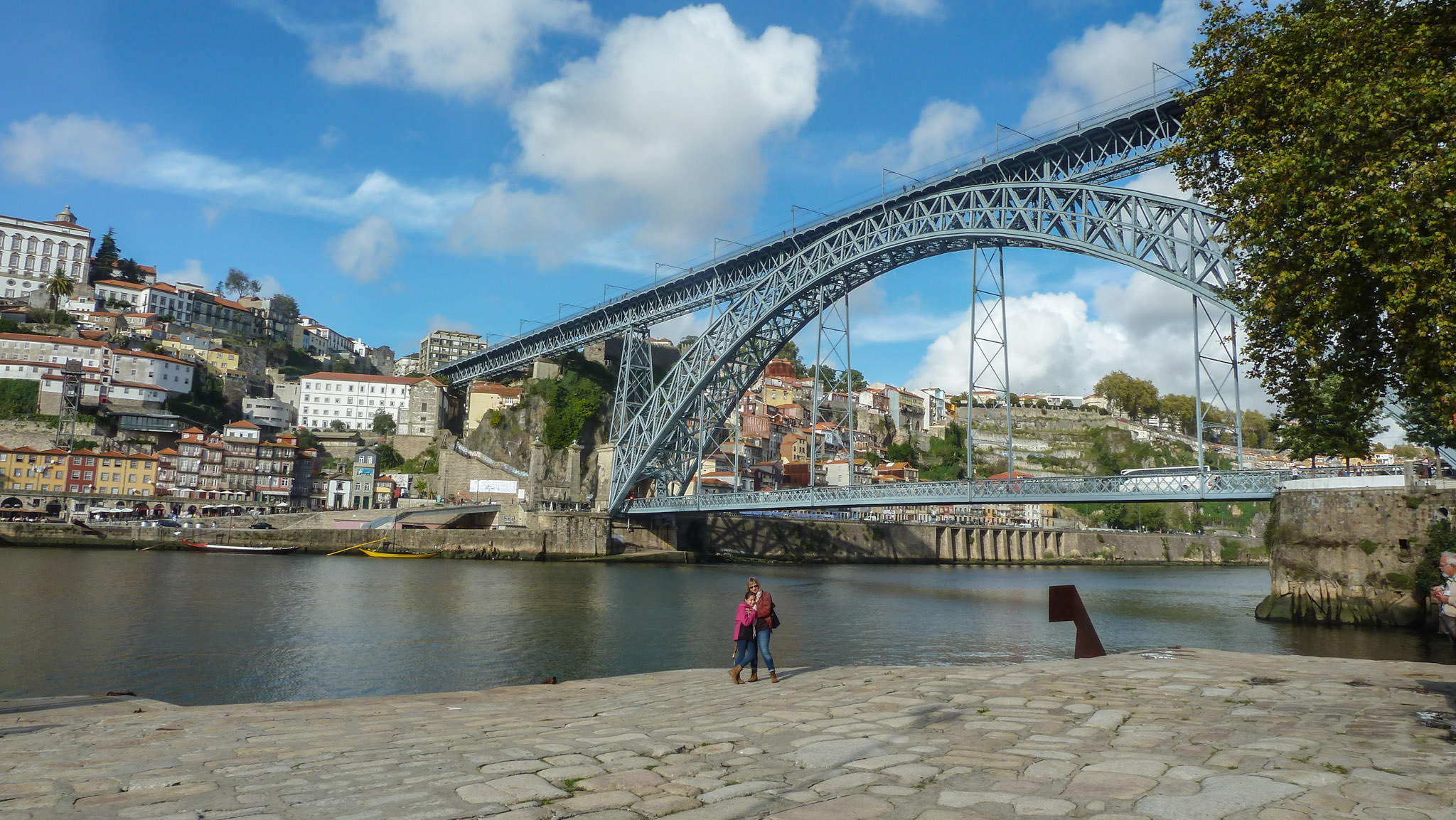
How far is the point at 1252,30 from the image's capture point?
953cm

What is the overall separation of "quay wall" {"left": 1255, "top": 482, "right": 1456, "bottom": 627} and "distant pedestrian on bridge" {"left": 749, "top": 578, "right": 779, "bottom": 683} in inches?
680

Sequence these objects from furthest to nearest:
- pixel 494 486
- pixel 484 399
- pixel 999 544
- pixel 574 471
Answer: pixel 999 544, pixel 484 399, pixel 574 471, pixel 494 486

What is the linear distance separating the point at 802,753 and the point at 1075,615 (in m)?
6.38

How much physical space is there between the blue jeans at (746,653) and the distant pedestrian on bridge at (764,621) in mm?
81

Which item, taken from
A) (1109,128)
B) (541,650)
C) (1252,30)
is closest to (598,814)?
(1252,30)

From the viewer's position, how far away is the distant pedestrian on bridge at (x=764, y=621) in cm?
962

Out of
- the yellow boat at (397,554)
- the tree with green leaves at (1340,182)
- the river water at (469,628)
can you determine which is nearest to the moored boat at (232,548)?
the yellow boat at (397,554)

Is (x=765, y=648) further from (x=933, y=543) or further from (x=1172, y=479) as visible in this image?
(x=933, y=543)

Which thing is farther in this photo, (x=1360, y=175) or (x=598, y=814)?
(x=1360, y=175)

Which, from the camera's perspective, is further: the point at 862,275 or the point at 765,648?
the point at 862,275

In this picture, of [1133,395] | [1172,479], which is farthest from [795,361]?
[1172,479]

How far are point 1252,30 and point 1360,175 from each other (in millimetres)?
2909

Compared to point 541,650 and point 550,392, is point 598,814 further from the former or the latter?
point 550,392

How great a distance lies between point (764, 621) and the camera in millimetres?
9664
